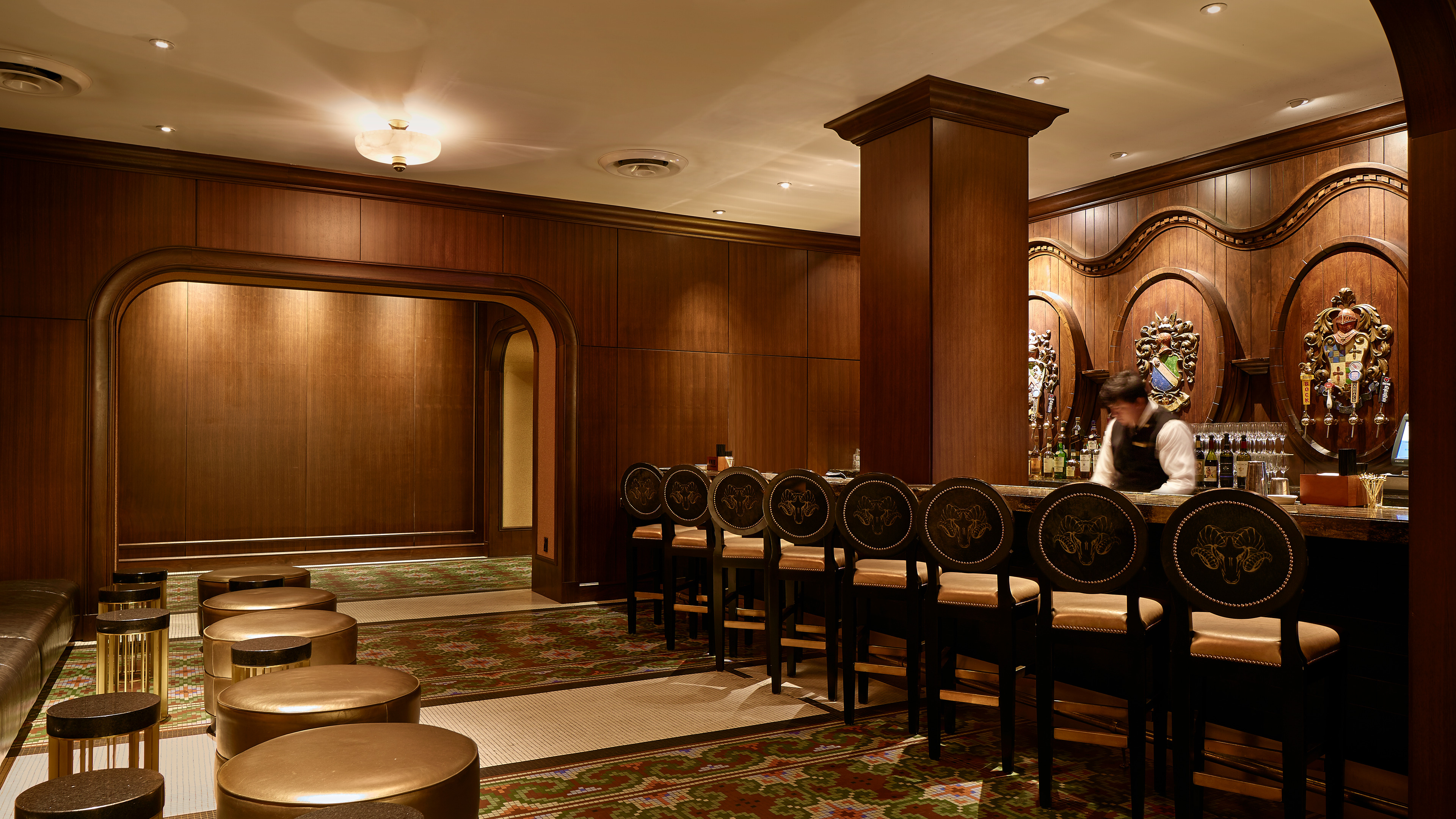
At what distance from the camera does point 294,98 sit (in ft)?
17.6

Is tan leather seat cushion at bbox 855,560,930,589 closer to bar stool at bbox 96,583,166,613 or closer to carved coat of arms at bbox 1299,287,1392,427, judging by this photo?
carved coat of arms at bbox 1299,287,1392,427

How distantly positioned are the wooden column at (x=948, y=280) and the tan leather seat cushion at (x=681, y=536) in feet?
3.60

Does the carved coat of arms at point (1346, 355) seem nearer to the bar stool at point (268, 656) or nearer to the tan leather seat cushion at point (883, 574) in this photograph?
the tan leather seat cushion at point (883, 574)

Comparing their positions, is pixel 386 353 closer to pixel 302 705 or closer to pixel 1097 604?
pixel 302 705

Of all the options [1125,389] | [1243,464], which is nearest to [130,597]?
[1125,389]

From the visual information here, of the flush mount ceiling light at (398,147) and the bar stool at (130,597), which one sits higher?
the flush mount ceiling light at (398,147)

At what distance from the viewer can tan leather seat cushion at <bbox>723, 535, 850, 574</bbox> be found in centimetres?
462

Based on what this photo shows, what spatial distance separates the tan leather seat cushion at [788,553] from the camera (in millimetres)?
4625

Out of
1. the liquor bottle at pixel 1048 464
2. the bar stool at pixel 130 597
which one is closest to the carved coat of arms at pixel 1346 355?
the liquor bottle at pixel 1048 464

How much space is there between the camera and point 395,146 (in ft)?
18.0

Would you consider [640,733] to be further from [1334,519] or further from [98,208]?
[98,208]

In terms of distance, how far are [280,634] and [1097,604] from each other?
2.97 m

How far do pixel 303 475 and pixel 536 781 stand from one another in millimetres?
7019

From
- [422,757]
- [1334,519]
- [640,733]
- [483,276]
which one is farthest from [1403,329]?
[483,276]
